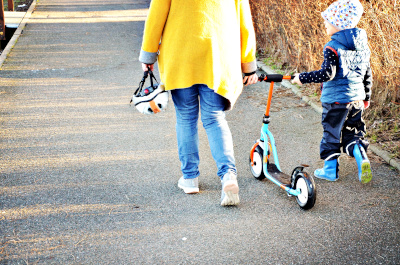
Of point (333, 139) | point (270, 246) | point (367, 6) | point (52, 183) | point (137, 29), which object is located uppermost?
point (367, 6)

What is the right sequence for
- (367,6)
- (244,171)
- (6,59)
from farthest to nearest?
(6,59)
(367,6)
(244,171)

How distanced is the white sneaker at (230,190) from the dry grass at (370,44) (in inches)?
76.1

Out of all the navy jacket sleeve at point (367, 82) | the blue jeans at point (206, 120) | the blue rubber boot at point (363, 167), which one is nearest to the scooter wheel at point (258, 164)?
the blue jeans at point (206, 120)

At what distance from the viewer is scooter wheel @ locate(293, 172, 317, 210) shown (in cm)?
350

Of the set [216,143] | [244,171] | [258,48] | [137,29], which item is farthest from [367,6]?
[137,29]

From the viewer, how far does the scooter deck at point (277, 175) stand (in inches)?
152

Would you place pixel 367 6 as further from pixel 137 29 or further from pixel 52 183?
pixel 137 29

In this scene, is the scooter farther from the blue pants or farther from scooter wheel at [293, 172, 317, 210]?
the blue pants

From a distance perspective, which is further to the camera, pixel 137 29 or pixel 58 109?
pixel 137 29

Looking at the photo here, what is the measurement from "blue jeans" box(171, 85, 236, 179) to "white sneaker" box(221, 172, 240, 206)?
0.24 feet

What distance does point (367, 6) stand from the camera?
5414 millimetres

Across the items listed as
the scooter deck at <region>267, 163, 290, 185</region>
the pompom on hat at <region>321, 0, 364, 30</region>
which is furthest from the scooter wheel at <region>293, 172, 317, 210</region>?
the pompom on hat at <region>321, 0, 364, 30</region>

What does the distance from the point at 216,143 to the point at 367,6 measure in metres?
3.03

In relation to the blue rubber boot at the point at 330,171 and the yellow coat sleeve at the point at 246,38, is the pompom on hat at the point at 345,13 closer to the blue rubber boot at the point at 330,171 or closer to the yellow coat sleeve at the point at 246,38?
the yellow coat sleeve at the point at 246,38
